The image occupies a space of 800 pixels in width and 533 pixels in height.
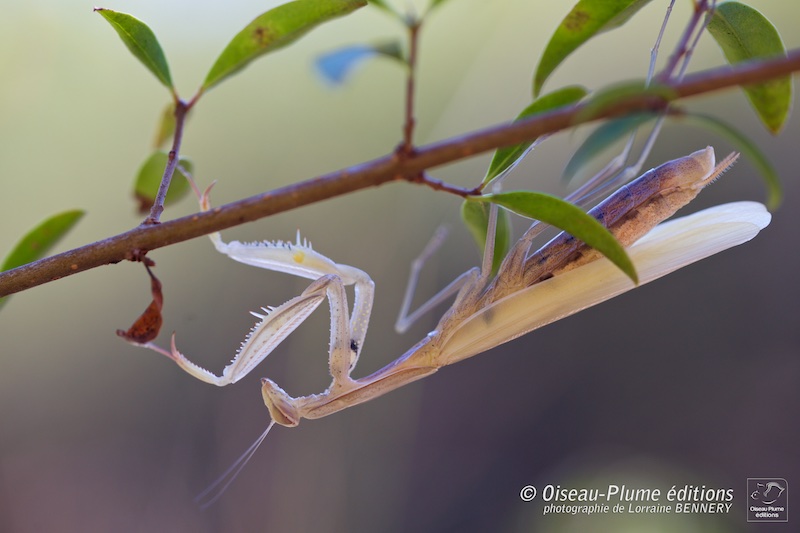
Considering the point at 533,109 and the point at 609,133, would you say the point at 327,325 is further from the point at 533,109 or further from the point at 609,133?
the point at 609,133

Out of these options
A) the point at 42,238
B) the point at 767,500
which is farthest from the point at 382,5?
the point at 767,500

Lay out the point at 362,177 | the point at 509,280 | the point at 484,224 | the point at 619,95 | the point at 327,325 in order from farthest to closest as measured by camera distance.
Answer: the point at 327,325, the point at 509,280, the point at 484,224, the point at 362,177, the point at 619,95

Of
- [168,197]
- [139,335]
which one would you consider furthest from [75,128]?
[139,335]

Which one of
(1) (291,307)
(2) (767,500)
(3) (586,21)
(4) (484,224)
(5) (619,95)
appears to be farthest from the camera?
(2) (767,500)

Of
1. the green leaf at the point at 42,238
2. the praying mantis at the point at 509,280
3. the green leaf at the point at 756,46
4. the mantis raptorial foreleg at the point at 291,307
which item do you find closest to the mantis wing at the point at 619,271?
the praying mantis at the point at 509,280

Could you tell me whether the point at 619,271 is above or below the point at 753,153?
above

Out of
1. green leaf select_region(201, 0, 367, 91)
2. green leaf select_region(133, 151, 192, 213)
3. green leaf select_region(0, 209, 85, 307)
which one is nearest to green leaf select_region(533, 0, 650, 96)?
green leaf select_region(201, 0, 367, 91)
